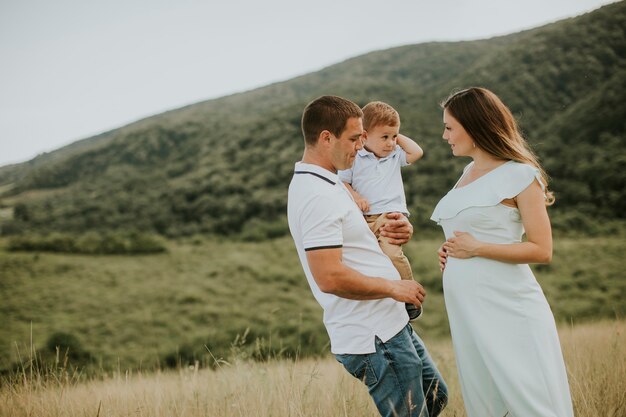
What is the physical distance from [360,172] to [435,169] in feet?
119

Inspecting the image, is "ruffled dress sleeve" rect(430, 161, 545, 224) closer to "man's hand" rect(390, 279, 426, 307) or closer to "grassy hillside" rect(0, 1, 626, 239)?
"man's hand" rect(390, 279, 426, 307)

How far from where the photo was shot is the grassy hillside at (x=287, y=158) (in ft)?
115

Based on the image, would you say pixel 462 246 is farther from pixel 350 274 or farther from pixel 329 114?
pixel 329 114

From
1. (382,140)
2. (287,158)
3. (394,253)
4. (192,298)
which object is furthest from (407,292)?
(287,158)

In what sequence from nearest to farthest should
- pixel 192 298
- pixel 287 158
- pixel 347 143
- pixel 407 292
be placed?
1. pixel 407 292
2. pixel 347 143
3. pixel 192 298
4. pixel 287 158

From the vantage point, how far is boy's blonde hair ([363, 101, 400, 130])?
125 inches

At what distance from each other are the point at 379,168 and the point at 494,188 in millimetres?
783

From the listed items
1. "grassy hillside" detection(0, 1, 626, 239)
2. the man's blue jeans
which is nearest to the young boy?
the man's blue jeans

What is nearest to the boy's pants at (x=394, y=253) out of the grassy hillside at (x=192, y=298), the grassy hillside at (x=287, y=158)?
the grassy hillside at (x=192, y=298)

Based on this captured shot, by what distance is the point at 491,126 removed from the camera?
271 centimetres

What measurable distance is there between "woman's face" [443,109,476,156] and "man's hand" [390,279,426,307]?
84cm

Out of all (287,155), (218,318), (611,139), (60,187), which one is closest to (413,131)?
(287,155)

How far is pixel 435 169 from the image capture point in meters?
38.2

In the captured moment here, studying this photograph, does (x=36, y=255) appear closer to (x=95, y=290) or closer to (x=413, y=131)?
(x=95, y=290)
